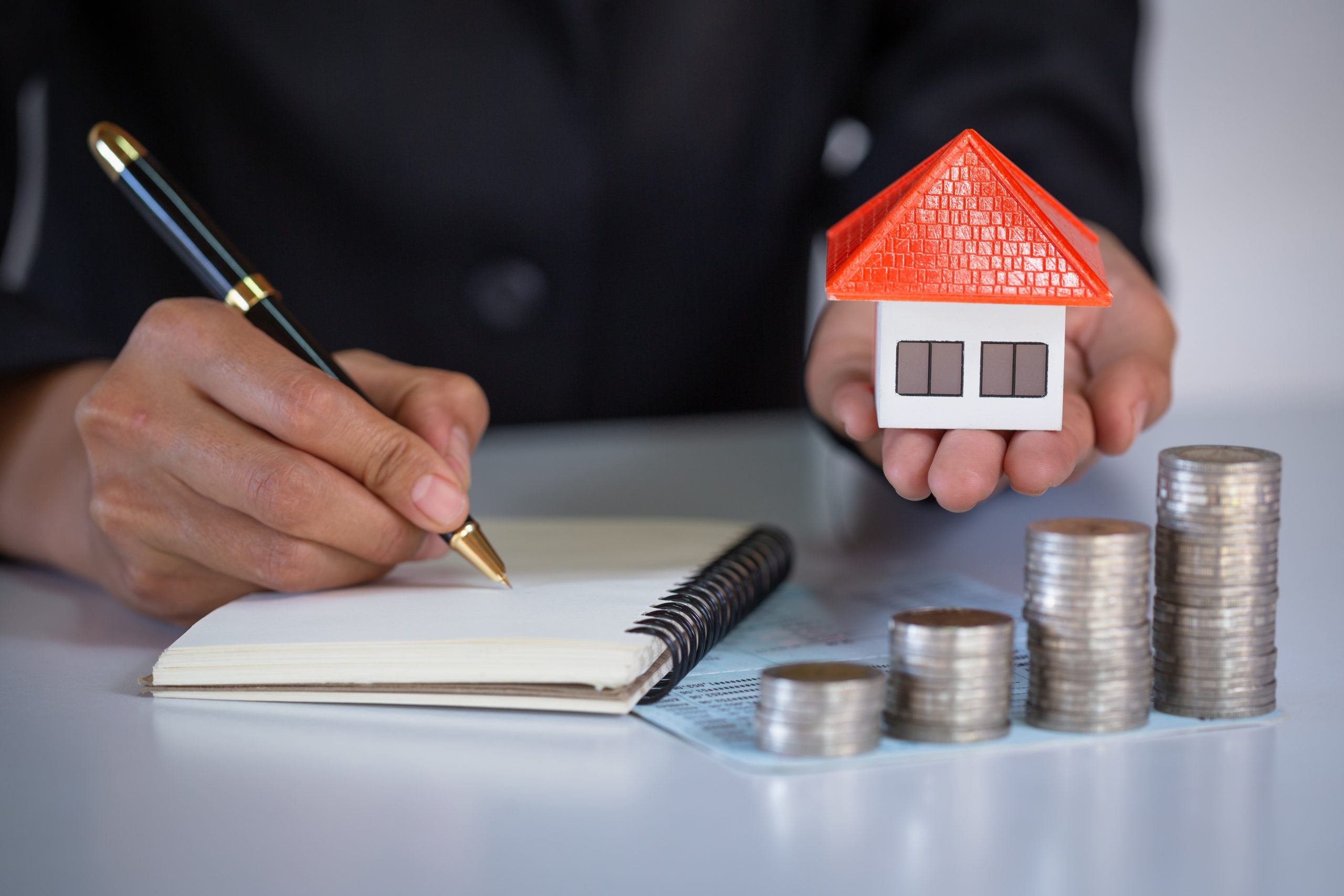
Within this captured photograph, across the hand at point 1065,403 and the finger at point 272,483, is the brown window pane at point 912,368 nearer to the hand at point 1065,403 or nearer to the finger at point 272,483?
the hand at point 1065,403

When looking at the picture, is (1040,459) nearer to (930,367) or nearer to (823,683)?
(930,367)

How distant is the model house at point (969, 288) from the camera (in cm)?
106

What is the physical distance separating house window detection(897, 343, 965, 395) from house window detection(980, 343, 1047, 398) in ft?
0.08

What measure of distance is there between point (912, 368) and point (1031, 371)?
11cm

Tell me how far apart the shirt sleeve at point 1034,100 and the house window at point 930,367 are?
3.31 ft

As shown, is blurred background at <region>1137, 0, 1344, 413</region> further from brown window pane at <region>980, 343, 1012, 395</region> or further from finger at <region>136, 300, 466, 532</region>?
finger at <region>136, 300, 466, 532</region>

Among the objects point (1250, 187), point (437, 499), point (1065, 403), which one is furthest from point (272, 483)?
point (1250, 187)

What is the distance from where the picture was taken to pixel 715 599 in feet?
3.97

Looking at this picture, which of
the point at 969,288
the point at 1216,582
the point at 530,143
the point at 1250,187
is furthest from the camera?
the point at 1250,187

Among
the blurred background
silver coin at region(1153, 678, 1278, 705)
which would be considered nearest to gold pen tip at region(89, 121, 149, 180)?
silver coin at region(1153, 678, 1278, 705)

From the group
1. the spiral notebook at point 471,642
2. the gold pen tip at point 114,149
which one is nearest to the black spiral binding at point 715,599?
the spiral notebook at point 471,642

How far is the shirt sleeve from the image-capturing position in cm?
206

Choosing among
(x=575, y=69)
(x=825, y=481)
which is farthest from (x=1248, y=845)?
(x=575, y=69)

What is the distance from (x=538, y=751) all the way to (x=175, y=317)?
0.65m
